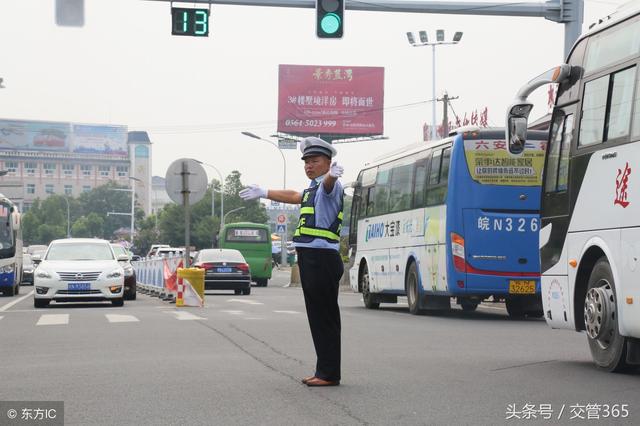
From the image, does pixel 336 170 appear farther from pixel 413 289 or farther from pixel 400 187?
pixel 400 187

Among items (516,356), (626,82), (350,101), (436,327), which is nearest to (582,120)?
(626,82)

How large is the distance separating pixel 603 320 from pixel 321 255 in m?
2.89

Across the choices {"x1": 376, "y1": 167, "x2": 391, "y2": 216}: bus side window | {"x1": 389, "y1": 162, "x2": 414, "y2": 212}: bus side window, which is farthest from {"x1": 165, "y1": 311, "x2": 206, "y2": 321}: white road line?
{"x1": 376, "y1": 167, "x2": 391, "y2": 216}: bus side window

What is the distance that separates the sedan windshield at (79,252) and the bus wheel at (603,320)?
659 inches

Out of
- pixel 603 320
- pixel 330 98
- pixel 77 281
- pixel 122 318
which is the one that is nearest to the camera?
pixel 603 320

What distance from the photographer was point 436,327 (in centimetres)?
1805

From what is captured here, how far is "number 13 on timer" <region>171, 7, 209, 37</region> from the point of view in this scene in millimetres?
19016

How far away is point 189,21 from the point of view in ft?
62.5

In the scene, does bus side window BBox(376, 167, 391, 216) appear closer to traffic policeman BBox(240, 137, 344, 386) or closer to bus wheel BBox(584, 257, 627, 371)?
bus wheel BBox(584, 257, 627, 371)

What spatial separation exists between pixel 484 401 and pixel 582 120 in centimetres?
397

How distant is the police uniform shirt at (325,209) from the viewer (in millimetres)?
9211

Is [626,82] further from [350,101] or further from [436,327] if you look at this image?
[350,101]

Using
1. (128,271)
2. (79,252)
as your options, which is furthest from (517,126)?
(128,271)

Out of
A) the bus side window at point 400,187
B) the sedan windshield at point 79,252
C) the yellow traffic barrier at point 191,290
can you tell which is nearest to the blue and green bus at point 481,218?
the bus side window at point 400,187
